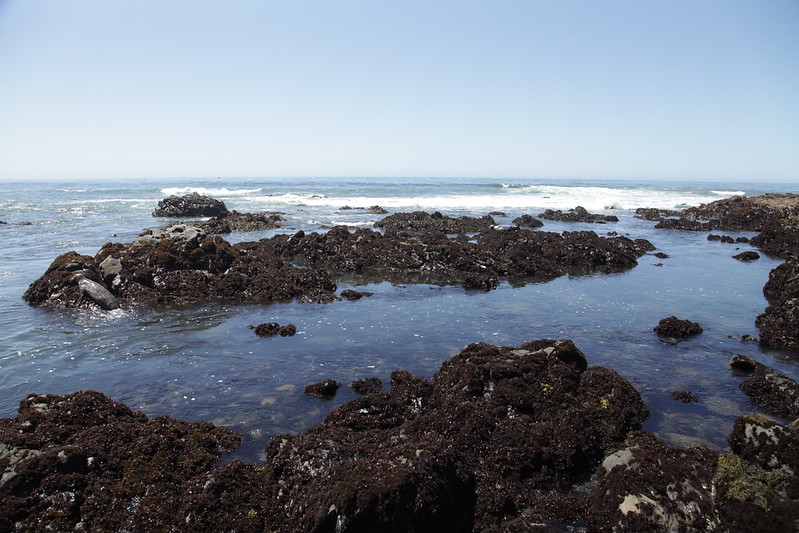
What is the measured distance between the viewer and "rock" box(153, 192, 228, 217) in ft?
124

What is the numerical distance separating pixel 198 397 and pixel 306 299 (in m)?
6.44

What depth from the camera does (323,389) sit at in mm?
8156

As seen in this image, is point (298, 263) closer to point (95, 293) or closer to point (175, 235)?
point (175, 235)

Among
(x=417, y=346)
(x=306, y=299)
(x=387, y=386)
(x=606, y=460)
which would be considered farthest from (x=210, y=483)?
(x=306, y=299)

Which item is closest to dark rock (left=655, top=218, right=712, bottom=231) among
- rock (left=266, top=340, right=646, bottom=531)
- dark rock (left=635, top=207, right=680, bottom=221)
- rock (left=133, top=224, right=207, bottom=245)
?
dark rock (left=635, top=207, right=680, bottom=221)

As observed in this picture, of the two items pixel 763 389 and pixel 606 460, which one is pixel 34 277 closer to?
pixel 606 460

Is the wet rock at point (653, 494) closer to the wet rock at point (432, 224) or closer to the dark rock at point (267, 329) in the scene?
the dark rock at point (267, 329)

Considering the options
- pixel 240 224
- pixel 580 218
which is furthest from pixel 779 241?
pixel 240 224

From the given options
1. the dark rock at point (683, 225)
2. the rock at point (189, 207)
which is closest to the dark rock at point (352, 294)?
the dark rock at point (683, 225)

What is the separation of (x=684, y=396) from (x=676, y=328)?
3.71m

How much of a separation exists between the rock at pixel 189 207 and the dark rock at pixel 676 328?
1395 inches

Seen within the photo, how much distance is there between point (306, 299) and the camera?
1428cm

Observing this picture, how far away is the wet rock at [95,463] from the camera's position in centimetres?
496

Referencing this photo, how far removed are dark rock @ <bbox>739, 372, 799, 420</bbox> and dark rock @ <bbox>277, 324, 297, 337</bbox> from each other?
9.32 m
